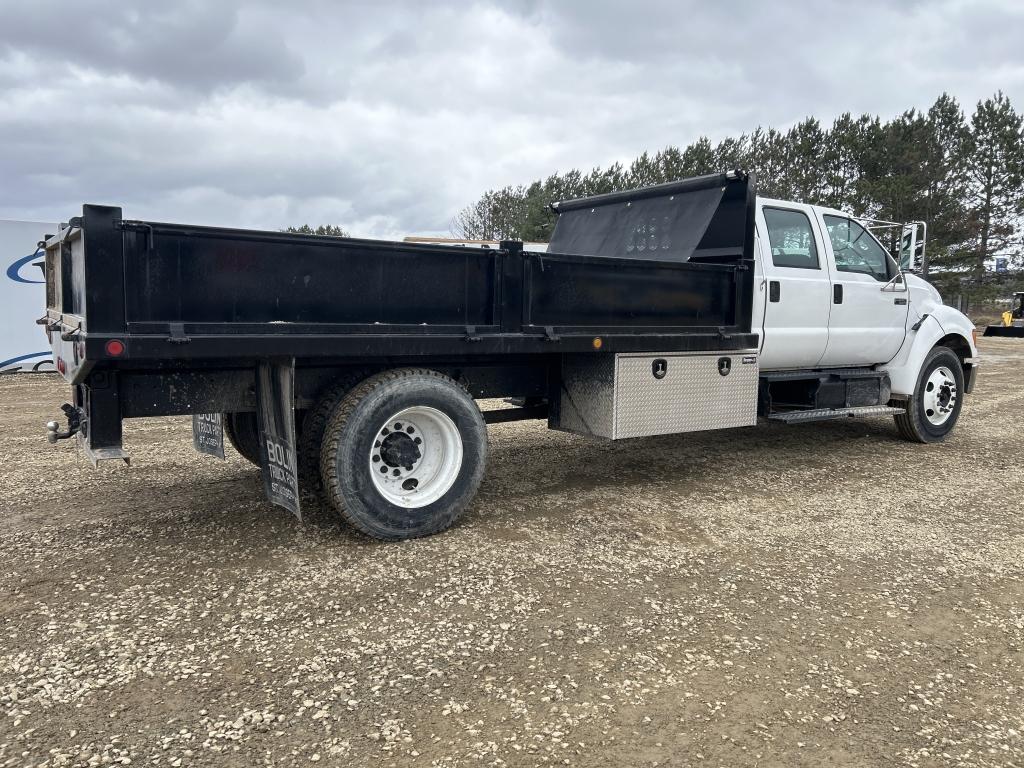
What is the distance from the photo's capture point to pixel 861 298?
286 inches

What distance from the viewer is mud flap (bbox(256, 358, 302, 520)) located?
166 inches

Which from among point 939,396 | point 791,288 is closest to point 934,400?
point 939,396

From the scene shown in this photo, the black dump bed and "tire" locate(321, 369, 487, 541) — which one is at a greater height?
the black dump bed

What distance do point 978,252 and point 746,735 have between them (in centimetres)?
3899

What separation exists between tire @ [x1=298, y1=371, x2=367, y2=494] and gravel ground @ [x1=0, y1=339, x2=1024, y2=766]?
18.8 inches

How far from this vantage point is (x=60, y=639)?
326 centimetres

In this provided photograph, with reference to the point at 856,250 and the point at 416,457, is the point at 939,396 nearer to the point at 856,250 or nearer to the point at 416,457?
the point at 856,250

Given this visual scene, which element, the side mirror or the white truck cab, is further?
the side mirror

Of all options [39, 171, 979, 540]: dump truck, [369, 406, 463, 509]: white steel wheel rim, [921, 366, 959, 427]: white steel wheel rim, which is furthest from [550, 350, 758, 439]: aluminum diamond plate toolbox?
[921, 366, 959, 427]: white steel wheel rim

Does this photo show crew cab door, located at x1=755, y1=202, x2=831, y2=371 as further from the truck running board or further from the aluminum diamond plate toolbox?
the aluminum diamond plate toolbox

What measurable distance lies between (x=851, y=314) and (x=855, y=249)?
66 centimetres

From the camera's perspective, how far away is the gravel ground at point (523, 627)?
8.67 ft

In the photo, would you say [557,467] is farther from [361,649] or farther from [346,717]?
[346,717]

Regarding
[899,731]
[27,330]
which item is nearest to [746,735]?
[899,731]
